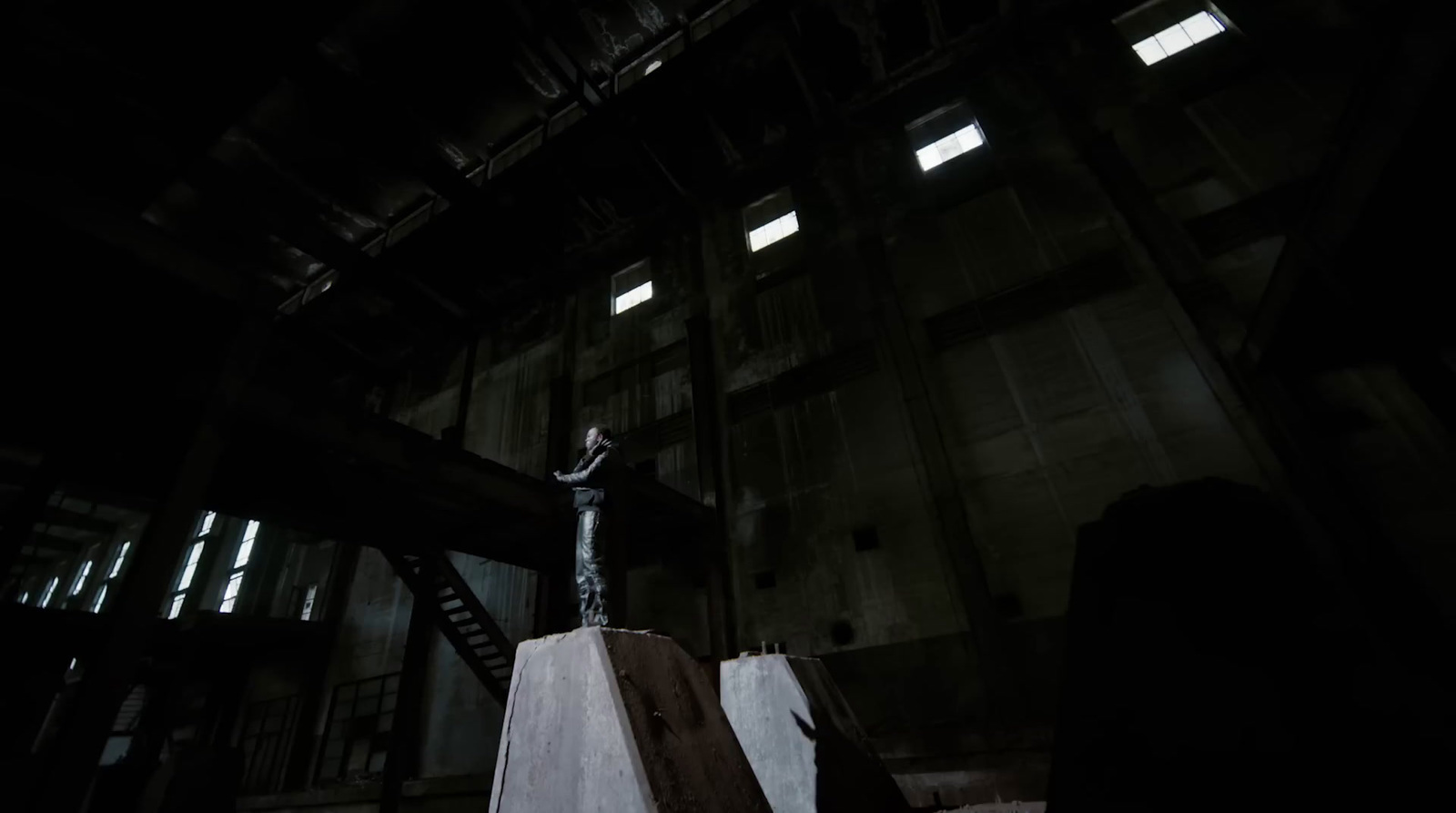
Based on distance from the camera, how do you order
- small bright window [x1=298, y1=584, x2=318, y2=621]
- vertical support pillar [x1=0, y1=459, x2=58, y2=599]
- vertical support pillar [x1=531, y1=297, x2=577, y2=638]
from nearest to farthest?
1. vertical support pillar [x1=0, y1=459, x2=58, y2=599]
2. vertical support pillar [x1=531, y1=297, x2=577, y2=638]
3. small bright window [x1=298, y1=584, x2=318, y2=621]

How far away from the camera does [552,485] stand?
8.27 metres

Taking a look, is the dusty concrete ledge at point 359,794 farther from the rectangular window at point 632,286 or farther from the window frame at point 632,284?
the rectangular window at point 632,286

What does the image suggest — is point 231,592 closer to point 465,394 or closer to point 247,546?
point 247,546

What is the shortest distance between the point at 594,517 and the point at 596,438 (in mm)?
885

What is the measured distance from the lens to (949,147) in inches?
432

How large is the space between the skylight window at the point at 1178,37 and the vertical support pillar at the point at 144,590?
1369 cm

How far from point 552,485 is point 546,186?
8573 mm

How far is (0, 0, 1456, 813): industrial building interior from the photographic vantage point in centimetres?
333

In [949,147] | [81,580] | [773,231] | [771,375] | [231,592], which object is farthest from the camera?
[81,580]

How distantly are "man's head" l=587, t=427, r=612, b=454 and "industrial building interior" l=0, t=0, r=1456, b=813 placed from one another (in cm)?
175

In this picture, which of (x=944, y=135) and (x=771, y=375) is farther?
(x=944, y=135)

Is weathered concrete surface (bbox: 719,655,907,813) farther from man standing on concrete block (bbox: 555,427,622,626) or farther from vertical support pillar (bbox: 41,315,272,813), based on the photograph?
vertical support pillar (bbox: 41,315,272,813)

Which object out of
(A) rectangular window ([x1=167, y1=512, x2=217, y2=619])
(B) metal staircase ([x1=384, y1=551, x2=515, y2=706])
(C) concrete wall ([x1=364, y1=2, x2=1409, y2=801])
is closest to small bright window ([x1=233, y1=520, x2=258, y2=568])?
(A) rectangular window ([x1=167, y1=512, x2=217, y2=619])

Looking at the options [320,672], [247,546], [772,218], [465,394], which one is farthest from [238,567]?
[772,218]
